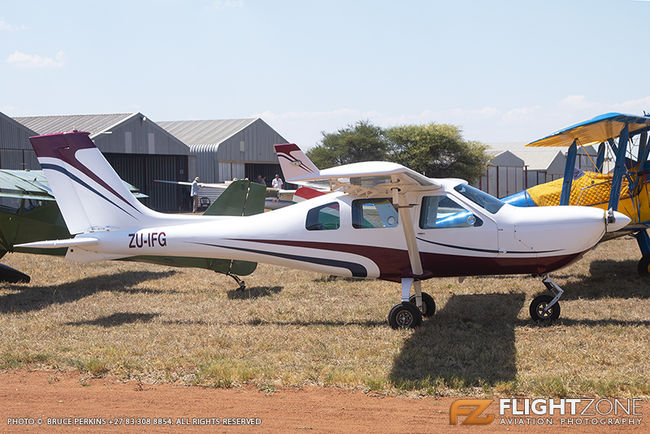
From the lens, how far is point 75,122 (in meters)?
37.4

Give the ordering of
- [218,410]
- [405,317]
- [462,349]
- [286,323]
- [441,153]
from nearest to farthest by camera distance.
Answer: [218,410] < [462,349] < [405,317] < [286,323] < [441,153]

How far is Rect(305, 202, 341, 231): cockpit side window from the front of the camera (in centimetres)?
856

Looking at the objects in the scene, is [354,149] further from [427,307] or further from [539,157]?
[427,307]

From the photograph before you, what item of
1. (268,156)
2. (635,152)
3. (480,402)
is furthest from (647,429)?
(268,156)

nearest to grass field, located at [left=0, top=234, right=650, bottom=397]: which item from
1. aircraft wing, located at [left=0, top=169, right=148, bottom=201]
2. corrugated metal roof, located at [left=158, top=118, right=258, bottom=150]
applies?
aircraft wing, located at [left=0, top=169, right=148, bottom=201]

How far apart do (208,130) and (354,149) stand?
1103 centimetres

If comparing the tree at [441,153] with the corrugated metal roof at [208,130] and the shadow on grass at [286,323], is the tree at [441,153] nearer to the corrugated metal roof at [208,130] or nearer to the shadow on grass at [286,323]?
the corrugated metal roof at [208,130]

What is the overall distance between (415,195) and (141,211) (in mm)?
4107

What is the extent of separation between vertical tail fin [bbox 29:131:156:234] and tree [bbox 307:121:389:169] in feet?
119

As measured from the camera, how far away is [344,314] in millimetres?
9180

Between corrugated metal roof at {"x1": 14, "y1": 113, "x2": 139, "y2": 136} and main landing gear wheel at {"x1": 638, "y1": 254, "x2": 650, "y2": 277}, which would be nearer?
main landing gear wheel at {"x1": 638, "y1": 254, "x2": 650, "y2": 277}

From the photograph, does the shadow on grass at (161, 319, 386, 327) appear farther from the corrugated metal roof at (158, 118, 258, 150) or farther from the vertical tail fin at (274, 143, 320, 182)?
the corrugated metal roof at (158, 118, 258, 150)

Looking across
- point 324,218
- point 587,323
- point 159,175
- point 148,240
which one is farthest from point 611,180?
point 159,175

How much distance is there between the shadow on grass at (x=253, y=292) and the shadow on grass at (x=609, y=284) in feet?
16.7
